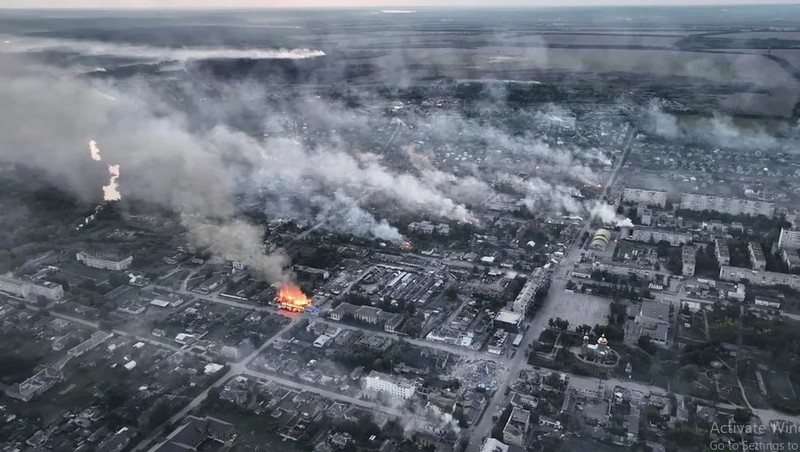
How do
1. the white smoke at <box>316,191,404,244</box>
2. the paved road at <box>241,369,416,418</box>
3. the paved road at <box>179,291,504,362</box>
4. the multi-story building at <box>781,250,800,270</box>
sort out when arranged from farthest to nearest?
the white smoke at <box>316,191,404,244</box>, the multi-story building at <box>781,250,800,270</box>, the paved road at <box>179,291,504,362</box>, the paved road at <box>241,369,416,418</box>

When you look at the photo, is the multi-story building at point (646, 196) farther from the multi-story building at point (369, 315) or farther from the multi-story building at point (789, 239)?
the multi-story building at point (369, 315)

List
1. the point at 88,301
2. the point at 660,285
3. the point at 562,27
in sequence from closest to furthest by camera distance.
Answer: the point at 88,301 → the point at 660,285 → the point at 562,27

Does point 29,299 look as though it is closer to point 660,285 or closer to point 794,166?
point 660,285

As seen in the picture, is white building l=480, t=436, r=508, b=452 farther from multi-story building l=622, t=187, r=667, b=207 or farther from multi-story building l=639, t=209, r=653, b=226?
multi-story building l=622, t=187, r=667, b=207

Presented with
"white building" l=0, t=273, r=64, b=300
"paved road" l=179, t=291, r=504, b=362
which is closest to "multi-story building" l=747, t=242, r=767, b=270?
"paved road" l=179, t=291, r=504, b=362

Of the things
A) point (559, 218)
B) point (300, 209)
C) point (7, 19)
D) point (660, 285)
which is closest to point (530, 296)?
point (660, 285)
